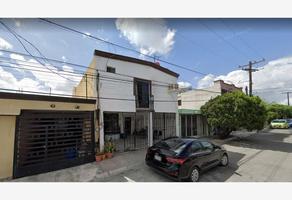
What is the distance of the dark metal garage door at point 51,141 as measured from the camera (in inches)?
241

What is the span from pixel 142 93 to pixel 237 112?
747cm

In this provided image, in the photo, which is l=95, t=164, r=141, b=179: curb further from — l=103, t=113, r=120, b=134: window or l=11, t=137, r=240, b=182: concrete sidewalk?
l=103, t=113, r=120, b=134: window

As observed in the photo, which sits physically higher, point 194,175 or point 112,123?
point 112,123

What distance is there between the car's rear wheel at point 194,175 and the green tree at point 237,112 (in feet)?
26.5

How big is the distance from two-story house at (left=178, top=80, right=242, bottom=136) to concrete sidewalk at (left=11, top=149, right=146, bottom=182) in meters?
7.56

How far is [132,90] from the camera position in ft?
32.4

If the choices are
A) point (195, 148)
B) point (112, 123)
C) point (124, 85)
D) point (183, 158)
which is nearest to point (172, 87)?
point (124, 85)

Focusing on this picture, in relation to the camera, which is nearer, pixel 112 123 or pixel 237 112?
pixel 237 112

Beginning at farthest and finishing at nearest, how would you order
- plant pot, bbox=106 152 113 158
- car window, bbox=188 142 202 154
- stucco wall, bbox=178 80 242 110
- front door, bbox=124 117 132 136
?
stucco wall, bbox=178 80 242 110, front door, bbox=124 117 132 136, plant pot, bbox=106 152 113 158, car window, bbox=188 142 202 154

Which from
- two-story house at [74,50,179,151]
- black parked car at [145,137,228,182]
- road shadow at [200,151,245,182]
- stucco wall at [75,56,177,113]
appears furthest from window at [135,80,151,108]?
road shadow at [200,151,245,182]

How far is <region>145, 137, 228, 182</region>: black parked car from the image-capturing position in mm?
5234

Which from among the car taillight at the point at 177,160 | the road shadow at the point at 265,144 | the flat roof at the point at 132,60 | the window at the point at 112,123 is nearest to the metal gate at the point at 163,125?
the flat roof at the point at 132,60

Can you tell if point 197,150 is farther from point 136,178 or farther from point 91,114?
point 91,114

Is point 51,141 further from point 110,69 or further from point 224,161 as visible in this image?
point 224,161
